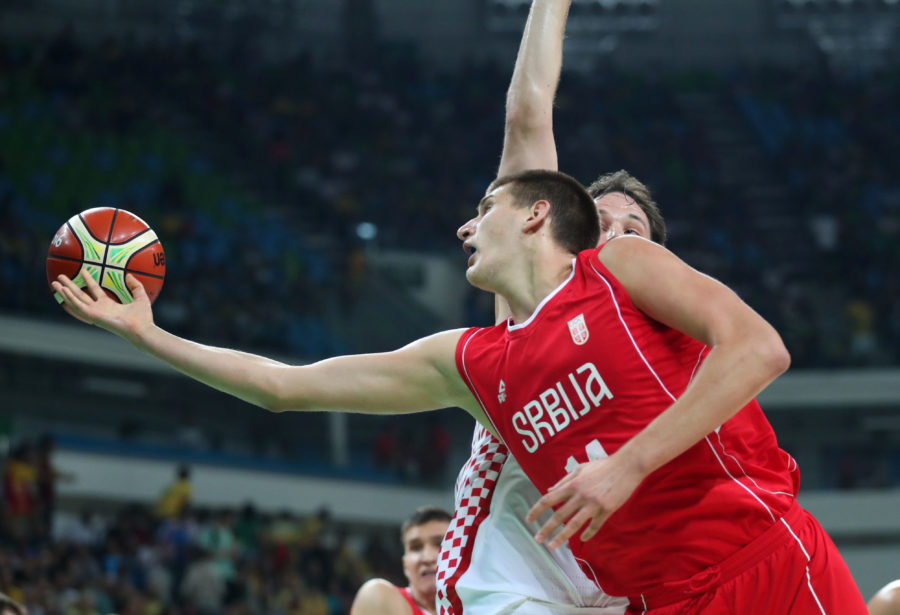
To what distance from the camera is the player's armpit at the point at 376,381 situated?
329 cm

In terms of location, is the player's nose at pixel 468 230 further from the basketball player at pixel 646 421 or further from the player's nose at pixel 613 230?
the player's nose at pixel 613 230

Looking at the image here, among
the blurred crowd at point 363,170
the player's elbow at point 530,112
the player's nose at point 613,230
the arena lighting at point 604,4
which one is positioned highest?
the arena lighting at point 604,4

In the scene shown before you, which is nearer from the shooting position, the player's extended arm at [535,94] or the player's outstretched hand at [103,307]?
the player's outstretched hand at [103,307]

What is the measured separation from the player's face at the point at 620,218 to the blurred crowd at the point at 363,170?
13.3 meters

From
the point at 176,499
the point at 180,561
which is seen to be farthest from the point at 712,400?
the point at 176,499

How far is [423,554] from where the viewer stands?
533 centimetres

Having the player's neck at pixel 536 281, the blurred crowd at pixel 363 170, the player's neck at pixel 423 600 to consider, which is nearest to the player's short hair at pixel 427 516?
the player's neck at pixel 423 600

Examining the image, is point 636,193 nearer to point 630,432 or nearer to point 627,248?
point 627,248

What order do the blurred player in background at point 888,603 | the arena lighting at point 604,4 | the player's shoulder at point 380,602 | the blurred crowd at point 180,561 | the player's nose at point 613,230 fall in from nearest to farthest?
the player's nose at point 613,230, the blurred player in background at point 888,603, the player's shoulder at point 380,602, the blurred crowd at point 180,561, the arena lighting at point 604,4

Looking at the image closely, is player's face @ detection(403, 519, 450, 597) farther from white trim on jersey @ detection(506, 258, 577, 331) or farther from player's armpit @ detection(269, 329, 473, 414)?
white trim on jersey @ detection(506, 258, 577, 331)

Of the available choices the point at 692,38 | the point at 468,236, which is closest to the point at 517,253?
the point at 468,236

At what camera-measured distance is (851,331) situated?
19.2m

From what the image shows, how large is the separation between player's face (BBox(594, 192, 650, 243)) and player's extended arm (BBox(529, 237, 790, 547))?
121cm

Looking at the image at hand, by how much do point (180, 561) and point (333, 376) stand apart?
10876 mm
